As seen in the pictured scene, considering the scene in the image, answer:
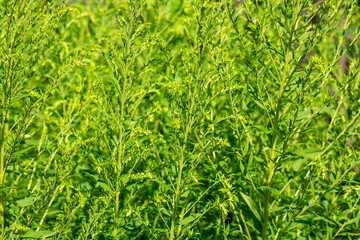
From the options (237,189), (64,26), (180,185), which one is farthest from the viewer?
(64,26)

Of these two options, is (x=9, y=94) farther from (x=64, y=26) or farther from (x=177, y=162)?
(x=64, y=26)

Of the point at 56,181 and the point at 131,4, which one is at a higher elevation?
the point at 131,4

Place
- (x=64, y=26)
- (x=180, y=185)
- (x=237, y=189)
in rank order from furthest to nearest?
(x=64, y=26) → (x=237, y=189) → (x=180, y=185)

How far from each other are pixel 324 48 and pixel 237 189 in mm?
2095

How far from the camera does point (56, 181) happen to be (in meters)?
1.94

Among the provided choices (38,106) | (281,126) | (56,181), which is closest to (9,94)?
(38,106)

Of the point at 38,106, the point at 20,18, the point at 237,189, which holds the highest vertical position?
the point at 20,18

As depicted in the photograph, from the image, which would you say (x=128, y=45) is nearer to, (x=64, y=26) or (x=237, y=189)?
(x=237, y=189)

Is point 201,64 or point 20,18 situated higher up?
point 20,18

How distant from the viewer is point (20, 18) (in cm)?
195

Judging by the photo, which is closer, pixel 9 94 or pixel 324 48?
pixel 9 94

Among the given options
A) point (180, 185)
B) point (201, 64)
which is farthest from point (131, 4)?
point (180, 185)

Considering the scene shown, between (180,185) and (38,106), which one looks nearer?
(180,185)

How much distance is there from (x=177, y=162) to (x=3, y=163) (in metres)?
0.92
